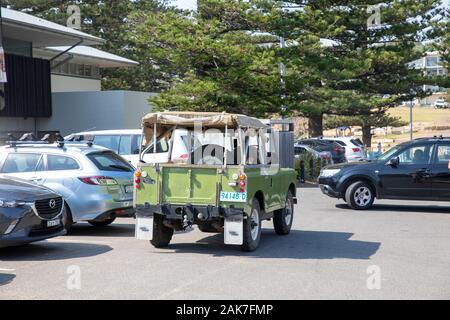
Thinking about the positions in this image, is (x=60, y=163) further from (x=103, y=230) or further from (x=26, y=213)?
(x=26, y=213)

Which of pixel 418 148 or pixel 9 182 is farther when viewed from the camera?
pixel 418 148

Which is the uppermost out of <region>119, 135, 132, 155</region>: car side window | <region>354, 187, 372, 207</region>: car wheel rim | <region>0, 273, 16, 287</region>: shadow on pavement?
<region>119, 135, 132, 155</region>: car side window

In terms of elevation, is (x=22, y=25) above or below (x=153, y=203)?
above

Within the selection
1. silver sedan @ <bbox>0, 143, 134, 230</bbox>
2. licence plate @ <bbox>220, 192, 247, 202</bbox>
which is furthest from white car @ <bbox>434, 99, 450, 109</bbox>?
licence plate @ <bbox>220, 192, 247, 202</bbox>

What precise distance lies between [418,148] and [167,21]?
1481cm

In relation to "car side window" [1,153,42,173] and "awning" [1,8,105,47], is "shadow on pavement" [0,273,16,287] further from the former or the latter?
"awning" [1,8,105,47]

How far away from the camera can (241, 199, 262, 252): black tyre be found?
404 inches

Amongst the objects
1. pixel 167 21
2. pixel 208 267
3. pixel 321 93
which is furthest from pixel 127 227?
pixel 321 93

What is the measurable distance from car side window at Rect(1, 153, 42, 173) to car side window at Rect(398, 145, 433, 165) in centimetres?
895

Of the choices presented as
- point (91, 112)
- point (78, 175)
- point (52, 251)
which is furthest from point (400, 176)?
point (91, 112)

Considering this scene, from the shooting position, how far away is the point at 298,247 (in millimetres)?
11125

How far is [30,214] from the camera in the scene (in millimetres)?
9852

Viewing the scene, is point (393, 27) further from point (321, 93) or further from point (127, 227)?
point (127, 227)

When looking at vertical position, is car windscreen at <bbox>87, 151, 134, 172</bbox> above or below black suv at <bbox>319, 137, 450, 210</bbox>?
above
